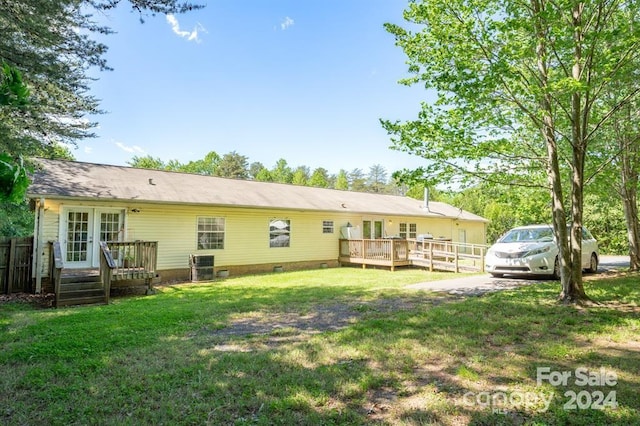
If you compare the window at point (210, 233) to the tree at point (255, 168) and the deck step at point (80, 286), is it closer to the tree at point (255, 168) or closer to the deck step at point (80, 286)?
the deck step at point (80, 286)

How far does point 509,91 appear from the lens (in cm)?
682

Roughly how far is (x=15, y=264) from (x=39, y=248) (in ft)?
2.08

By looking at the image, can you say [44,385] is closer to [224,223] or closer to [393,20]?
[393,20]

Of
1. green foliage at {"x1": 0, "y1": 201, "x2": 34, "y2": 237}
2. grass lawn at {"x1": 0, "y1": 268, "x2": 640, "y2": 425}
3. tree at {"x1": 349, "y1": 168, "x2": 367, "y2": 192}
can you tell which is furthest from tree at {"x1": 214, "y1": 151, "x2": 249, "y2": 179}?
grass lawn at {"x1": 0, "y1": 268, "x2": 640, "y2": 425}

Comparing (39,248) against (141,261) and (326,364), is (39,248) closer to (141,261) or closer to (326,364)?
(141,261)

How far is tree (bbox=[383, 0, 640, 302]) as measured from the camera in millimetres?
6383

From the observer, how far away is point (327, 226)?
55.0 ft

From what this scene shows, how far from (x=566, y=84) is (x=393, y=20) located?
3.96 metres

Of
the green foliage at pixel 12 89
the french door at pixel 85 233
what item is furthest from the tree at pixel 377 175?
the green foliage at pixel 12 89

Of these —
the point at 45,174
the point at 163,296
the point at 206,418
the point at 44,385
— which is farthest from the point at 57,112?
the point at 206,418

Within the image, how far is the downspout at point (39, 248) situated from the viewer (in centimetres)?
945

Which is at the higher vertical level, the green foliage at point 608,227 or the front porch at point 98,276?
the green foliage at point 608,227

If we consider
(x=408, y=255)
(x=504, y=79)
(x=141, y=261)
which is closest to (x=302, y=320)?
(x=141, y=261)

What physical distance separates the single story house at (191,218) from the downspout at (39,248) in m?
0.02
